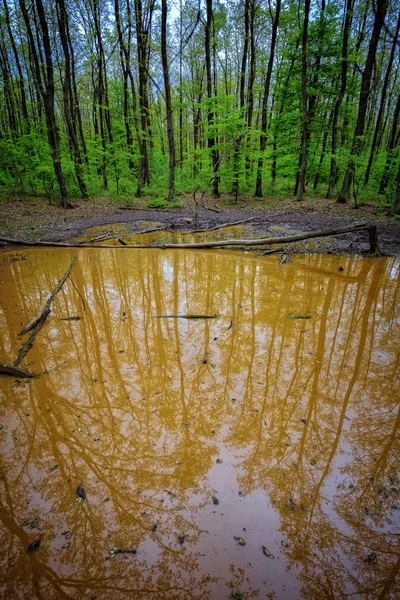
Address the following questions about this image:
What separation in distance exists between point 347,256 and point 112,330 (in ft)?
22.7

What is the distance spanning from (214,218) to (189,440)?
12001 millimetres

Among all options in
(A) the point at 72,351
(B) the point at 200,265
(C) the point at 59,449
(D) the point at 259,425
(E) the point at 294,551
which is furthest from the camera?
(B) the point at 200,265

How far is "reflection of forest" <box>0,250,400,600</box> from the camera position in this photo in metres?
1.74

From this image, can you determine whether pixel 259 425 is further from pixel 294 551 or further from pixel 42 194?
pixel 42 194

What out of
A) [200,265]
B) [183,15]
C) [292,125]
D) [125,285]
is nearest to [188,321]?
[125,285]

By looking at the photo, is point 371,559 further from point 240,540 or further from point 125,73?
point 125,73

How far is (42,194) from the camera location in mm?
17156

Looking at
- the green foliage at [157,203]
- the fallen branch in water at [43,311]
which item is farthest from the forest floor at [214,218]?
the fallen branch in water at [43,311]

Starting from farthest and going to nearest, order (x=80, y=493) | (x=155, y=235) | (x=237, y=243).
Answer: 1. (x=155, y=235)
2. (x=237, y=243)
3. (x=80, y=493)

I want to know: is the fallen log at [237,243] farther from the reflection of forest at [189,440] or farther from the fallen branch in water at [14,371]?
the fallen branch in water at [14,371]

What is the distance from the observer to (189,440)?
2.58 meters

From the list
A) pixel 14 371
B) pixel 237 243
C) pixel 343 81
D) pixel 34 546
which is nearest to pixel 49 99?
pixel 237 243

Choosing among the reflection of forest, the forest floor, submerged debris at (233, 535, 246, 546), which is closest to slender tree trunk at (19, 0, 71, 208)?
the forest floor

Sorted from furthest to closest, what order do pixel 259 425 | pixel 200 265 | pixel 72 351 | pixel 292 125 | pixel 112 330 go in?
pixel 292 125, pixel 200 265, pixel 112 330, pixel 72 351, pixel 259 425
